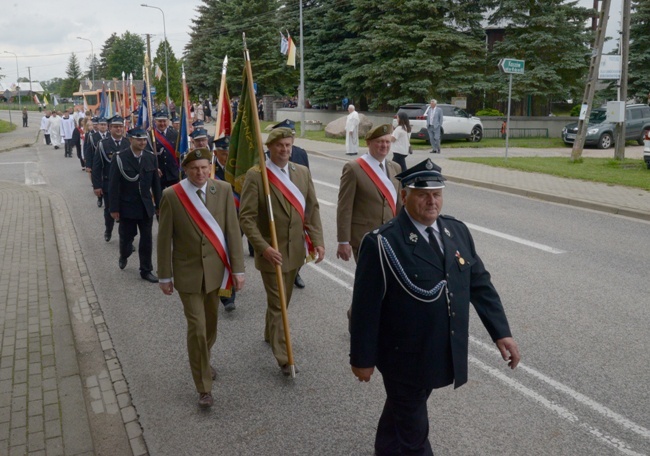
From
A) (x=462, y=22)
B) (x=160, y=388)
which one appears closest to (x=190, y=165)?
(x=160, y=388)

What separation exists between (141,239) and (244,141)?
3.59 metres

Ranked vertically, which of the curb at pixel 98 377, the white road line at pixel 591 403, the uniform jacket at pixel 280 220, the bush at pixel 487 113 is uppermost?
the bush at pixel 487 113

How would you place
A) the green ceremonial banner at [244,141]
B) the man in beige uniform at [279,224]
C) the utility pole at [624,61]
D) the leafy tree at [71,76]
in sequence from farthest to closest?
the leafy tree at [71,76] → the utility pole at [624,61] → the green ceremonial banner at [244,141] → the man in beige uniform at [279,224]

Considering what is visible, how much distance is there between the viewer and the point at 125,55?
11569 centimetres

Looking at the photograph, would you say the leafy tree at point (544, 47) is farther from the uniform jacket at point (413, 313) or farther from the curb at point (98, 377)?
the uniform jacket at point (413, 313)

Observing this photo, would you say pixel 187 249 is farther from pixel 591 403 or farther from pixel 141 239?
pixel 141 239

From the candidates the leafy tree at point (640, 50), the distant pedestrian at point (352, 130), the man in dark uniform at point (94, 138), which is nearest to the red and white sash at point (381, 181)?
the man in dark uniform at point (94, 138)

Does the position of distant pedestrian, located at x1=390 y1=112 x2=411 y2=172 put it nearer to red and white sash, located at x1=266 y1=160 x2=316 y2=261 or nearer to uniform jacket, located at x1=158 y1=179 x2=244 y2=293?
red and white sash, located at x1=266 y1=160 x2=316 y2=261

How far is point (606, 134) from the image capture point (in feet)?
91.4

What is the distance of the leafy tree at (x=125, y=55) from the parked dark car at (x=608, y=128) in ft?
317

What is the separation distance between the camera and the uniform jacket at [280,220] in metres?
5.54

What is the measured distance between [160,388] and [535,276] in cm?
511

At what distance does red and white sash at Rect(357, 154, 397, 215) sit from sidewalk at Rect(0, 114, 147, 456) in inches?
111

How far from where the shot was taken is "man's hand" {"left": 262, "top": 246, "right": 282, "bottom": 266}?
5352mm
